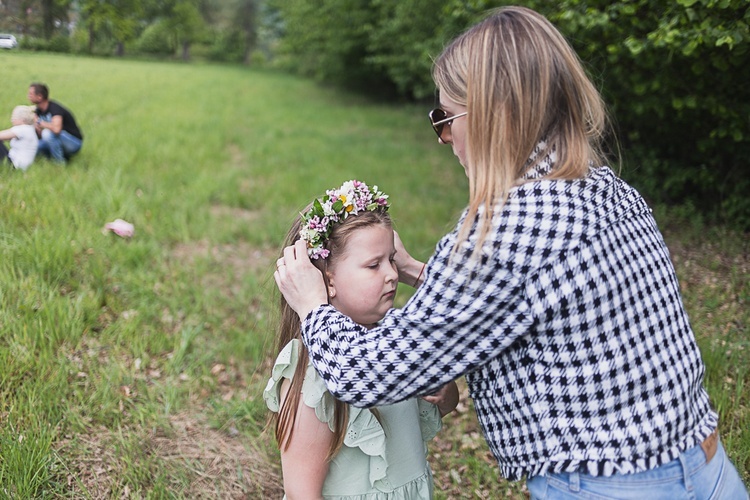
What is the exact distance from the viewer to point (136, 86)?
6035mm

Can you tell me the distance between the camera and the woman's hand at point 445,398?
7.49ft

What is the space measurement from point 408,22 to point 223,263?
9.05 m

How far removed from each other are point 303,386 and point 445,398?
60cm

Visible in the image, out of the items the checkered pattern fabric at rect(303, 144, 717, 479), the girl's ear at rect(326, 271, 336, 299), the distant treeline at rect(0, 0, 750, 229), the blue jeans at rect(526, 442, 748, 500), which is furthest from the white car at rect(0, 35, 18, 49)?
the blue jeans at rect(526, 442, 748, 500)

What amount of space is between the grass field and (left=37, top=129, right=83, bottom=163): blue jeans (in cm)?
16

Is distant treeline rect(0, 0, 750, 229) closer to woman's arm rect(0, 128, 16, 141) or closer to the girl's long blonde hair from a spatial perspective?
woman's arm rect(0, 128, 16, 141)

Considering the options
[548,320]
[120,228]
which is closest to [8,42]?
[120,228]

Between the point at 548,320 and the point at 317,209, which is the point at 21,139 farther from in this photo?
the point at 548,320

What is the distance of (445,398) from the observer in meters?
2.31

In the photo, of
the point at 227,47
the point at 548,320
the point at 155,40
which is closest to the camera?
the point at 548,320

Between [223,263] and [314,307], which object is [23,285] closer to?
[223,263]

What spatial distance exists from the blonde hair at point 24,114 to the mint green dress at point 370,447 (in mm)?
3267

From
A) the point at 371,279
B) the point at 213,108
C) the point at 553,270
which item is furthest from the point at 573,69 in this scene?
the point at 213,108

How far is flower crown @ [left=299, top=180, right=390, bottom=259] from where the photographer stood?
208 centimetres
